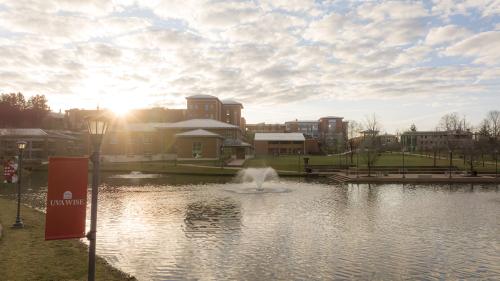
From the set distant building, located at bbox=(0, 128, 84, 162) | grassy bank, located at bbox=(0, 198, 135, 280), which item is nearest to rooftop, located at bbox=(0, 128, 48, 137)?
distant building, located at bbox=(0, 128, 84, 162)

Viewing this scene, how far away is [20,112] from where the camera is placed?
4006 inches

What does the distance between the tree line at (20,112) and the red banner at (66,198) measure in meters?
97.3

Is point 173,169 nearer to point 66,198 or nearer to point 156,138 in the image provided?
point 156,138

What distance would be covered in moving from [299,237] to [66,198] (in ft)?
33.7

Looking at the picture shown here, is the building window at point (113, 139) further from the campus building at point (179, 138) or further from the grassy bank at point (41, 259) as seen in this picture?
the grassy bank at point (41, 259)

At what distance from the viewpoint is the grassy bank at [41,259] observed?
34.9ft

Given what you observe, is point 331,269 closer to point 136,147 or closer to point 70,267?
point 70,267

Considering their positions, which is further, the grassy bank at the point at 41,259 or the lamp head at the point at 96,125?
the grassy bank at the point at 41,259

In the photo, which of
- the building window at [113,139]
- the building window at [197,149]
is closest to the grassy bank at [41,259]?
the building window at [197,149]

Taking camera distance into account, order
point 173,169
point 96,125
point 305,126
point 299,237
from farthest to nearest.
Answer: point 305,126 → point 173,169 → point 299,237 → point 96,125

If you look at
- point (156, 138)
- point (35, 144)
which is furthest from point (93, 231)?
point (156, 138)

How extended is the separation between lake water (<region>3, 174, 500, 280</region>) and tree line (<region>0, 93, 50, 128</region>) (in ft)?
276

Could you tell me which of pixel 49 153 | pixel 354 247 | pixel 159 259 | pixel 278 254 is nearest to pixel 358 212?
pixel 354 247

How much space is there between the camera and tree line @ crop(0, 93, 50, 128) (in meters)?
98.3
